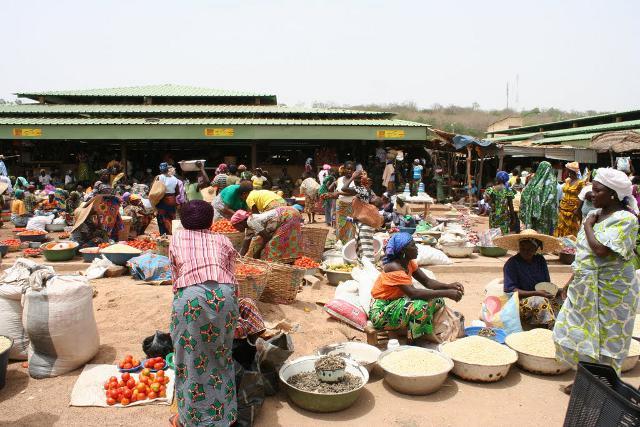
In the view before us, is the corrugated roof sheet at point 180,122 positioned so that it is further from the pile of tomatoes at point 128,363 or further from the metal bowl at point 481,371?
the metal bowl at point 481,371

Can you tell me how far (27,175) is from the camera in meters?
17.2

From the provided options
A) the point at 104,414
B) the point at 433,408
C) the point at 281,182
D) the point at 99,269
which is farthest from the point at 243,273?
the point at 281,182

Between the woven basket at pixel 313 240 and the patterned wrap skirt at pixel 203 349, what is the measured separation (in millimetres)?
4469

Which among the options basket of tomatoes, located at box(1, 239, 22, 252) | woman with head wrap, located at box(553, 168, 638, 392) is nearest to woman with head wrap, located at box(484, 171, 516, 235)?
woman with head wrap, located at box(553, 168, 638, 392)

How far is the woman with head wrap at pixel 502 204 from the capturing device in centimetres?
928

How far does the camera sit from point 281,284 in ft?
18.1

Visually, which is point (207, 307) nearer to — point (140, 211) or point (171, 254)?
point (171, 254)

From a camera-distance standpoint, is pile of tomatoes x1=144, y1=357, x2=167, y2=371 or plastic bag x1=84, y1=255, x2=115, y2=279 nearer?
pile of tomatoes x1=144, y1=357, x2=167, y2=371

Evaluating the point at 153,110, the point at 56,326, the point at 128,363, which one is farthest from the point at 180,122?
the point at 128,363

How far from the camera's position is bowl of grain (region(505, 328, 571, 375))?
409 cm

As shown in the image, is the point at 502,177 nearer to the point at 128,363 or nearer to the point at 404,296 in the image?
the point at 404,296

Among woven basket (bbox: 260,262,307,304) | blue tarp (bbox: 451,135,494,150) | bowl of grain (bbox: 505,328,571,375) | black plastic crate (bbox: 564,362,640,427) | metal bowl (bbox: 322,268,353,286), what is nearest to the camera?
black plastic crate (bbox: 564,362,640,427)

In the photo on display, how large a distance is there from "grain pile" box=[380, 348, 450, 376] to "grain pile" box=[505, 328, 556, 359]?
0.76 meters

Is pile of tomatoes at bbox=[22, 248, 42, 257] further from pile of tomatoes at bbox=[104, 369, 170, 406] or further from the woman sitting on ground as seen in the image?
the woman sitting on ground
